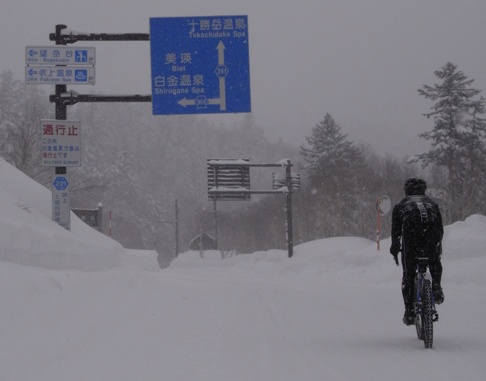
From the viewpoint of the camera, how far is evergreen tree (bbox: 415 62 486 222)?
45.0 meters

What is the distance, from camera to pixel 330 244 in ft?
88.4

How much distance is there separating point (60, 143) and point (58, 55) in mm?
1956

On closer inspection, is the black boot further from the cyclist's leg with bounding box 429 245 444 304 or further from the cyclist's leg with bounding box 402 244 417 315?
the cyclist's leg with bounding box 402 244 417 315

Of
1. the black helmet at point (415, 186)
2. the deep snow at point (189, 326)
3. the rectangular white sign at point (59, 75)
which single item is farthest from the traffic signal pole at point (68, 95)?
the black helmet at point (415, 186)

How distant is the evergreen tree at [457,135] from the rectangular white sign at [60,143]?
36429 mm

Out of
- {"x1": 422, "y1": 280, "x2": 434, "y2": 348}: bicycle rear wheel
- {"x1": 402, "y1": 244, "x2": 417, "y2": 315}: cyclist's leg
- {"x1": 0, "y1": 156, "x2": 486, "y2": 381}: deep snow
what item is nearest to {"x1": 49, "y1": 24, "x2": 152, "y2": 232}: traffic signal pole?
{"x1": 0, "y1": 156, "x2": 486, "y2": 381}: deep snow

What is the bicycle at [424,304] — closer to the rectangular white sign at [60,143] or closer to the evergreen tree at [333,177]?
the rectangular white sign at [60,143]

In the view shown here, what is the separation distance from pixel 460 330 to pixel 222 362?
342 cm

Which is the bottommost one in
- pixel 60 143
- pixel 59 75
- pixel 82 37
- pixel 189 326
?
pixel 189 326

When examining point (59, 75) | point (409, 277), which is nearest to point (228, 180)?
point (59, 75)

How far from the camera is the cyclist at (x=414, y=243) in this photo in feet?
20.3

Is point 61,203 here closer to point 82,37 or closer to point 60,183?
point 60,183

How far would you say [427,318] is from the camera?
5.78 m

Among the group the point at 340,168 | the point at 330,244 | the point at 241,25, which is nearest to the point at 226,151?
the point at 340,168
